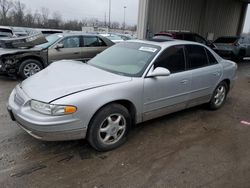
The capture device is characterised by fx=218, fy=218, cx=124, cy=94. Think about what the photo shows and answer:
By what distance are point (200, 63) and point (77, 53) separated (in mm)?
4438

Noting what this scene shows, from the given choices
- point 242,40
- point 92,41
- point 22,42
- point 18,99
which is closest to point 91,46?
point 92,41

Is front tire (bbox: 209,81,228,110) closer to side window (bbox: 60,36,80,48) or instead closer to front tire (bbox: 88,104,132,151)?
front tire (bbox: 88,104,132,151)

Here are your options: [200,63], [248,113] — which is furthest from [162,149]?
[248,113]

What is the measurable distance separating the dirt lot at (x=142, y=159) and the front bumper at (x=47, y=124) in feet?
1.25

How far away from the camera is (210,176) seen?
2.60 meters

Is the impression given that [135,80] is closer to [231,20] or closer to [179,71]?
[179,71]

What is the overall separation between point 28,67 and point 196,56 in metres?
4.87

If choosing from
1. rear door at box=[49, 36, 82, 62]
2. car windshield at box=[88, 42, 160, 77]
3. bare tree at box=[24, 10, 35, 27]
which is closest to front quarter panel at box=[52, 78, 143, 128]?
car windshield at box=[88, 42, 160, 77]

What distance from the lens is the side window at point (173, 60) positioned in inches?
137

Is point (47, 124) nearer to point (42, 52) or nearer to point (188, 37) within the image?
point (42, 52)

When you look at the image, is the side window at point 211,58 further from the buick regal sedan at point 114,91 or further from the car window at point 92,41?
the car window at point 92,41

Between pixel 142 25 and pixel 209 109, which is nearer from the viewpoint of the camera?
pixel 209 109

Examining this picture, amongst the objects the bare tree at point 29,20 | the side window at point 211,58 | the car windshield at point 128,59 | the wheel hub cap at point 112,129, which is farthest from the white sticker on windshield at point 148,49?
the bare tree at point 29,20

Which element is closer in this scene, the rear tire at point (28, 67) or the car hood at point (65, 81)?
the car hood at point (65, 81)
